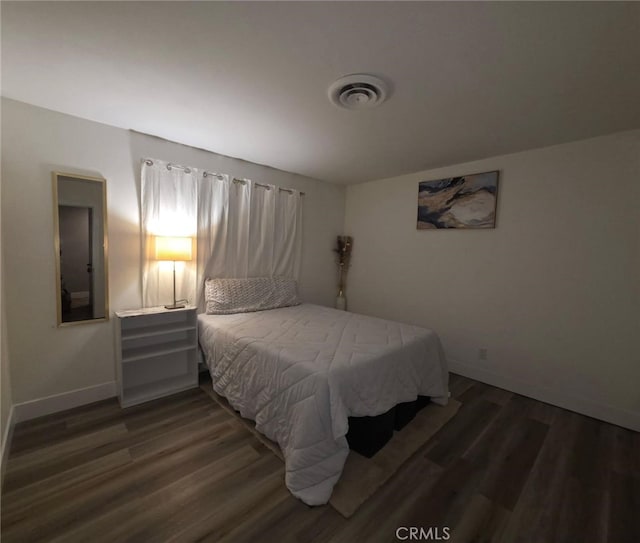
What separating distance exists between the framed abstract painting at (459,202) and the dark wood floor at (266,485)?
2.02 metres

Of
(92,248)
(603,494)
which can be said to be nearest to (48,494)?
(92,248)

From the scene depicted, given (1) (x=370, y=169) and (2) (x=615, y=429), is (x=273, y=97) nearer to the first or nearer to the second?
(1) (x=370, y=169)

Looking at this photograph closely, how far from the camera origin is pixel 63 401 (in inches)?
89.3

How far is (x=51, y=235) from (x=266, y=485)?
245cm

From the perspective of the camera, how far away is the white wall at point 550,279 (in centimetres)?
229

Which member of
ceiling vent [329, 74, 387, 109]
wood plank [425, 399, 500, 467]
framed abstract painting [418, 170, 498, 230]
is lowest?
wood plank [425, 399, 500, 467]

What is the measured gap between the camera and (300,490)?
1.54 meters

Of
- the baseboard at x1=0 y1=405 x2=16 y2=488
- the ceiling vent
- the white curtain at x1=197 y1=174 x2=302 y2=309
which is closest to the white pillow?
the white curtain at x1=197 y1=174 x2=302 y2=309

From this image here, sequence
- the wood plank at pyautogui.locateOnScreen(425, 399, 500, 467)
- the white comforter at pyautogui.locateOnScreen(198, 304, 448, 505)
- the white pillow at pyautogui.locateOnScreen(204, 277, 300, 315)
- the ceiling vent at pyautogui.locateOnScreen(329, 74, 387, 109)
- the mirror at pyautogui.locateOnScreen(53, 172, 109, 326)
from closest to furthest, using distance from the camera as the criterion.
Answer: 1. the white comforter at pyautogui.locateOnScreen(198, 304, 448, 505)
2. the ceiling vent at pyautogui.locateOnScreen(329, 74, 387, 109)
3. the wood plank at pyautogui.locateOnScreen(425, 399, 500, 467)
4. the mirror at pyautogui.locateOnScreen(53, 172, 109, 326)
5. the white pillow at pyautogui.locateOnScreen(204, 277, 300, 315)

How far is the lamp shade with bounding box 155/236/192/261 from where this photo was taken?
8.20ft

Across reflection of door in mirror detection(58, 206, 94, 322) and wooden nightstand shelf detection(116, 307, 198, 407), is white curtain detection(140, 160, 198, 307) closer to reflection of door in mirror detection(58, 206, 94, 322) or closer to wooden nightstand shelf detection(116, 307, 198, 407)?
wooden nightstand shelf detection(116, 307, 198, 407)

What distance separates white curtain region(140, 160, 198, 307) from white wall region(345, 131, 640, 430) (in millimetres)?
2669

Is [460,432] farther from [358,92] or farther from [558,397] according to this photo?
[358,92]
